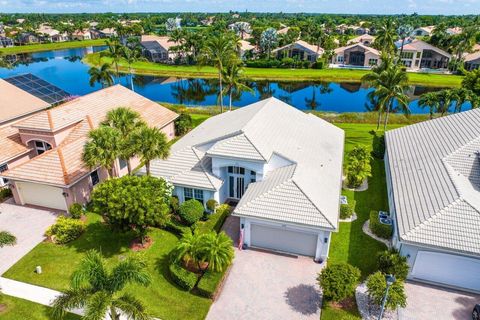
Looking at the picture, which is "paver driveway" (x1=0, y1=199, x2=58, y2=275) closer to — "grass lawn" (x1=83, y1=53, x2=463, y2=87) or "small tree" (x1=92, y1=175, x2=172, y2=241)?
"small tree" (x1=92, y1=175, x2=172, y2=241)

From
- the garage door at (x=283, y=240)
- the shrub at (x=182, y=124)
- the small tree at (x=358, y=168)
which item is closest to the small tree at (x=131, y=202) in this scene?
the garage door at (x=283, y=240)

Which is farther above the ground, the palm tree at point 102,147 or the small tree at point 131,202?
the palm tree at point 102,147

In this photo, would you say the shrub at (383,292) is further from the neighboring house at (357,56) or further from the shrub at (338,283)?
the neighboring house at (357,56)

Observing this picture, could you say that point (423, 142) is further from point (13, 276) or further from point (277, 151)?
point (13, 276)

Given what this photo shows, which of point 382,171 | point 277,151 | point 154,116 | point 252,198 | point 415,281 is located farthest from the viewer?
point 154,116

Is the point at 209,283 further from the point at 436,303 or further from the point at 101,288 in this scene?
the point at 436,303

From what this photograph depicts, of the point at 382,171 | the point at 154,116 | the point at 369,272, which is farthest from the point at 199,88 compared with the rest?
the point at 369,272
